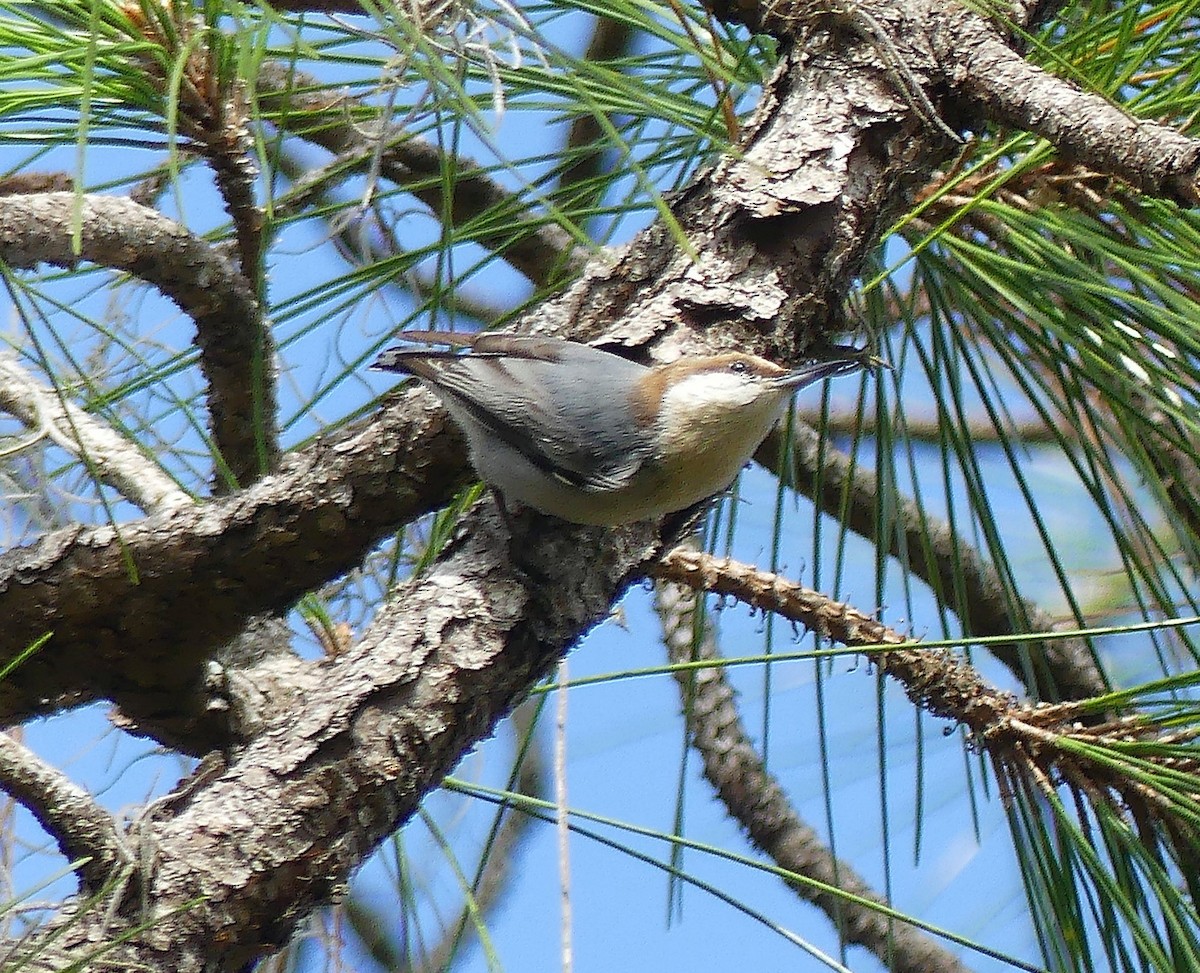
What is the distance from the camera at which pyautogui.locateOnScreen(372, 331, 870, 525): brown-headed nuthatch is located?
2.38ft

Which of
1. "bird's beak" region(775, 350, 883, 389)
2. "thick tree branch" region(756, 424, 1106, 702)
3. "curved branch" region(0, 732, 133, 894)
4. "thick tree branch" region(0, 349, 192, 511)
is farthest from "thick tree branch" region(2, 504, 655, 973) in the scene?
"thick tree branch" region(756, 424, 1106, 702)

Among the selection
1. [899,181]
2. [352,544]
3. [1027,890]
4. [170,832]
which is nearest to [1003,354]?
[899,181]

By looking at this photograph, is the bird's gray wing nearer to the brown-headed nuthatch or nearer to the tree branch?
the brown-headed nuthatch

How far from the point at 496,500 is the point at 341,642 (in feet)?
1.02

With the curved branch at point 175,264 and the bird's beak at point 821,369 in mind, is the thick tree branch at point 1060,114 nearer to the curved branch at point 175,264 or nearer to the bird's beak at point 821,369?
the bird's beak at point 821,369

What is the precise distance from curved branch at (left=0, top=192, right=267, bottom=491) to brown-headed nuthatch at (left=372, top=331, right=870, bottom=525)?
115mm

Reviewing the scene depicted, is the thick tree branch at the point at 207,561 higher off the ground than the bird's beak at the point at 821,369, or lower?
lower

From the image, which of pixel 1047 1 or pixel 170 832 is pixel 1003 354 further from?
pixel 170 832

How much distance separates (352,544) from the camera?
709 mm

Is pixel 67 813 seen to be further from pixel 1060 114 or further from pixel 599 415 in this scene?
pixel 1060 114

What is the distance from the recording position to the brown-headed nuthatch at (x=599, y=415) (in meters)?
0.73

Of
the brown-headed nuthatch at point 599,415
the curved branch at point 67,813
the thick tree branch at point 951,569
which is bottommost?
the curved branch at point 67,813

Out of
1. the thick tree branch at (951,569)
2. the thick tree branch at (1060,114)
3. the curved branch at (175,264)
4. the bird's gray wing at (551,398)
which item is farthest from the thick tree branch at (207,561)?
the thick tree branch at (951,569)

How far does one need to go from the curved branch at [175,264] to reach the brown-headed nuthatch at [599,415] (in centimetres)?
12
